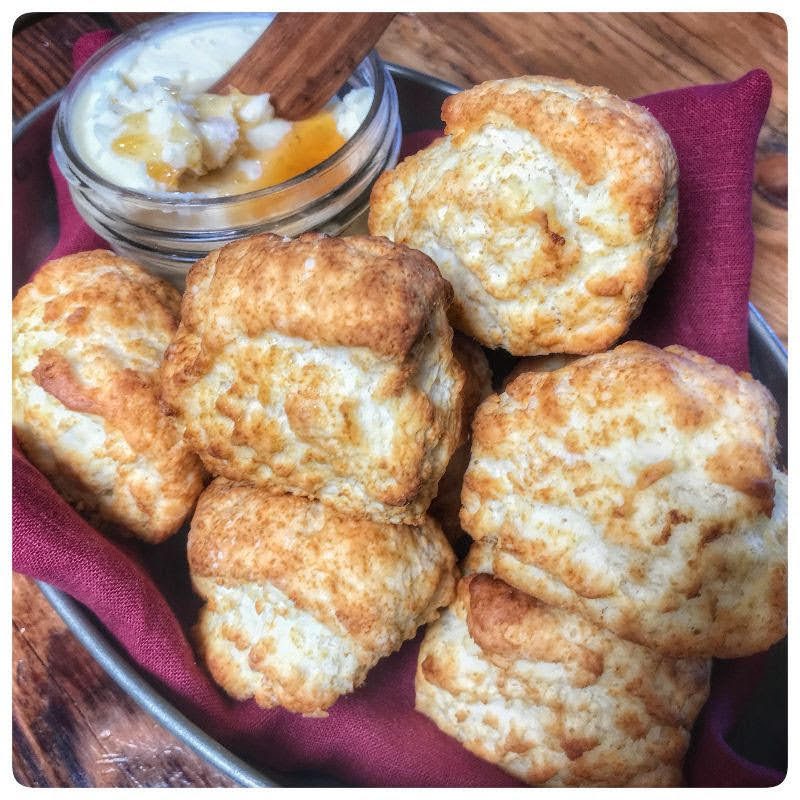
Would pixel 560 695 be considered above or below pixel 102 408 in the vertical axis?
below

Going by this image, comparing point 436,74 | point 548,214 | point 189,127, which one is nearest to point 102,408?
point 189,127

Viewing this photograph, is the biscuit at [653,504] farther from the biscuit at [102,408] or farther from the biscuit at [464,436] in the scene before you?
the biscuit at [102,408]

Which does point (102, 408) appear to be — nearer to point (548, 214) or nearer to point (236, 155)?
point (236, 155)

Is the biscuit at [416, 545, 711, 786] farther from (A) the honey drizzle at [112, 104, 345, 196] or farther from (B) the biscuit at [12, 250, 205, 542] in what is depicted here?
(A) the honey drizzle at [112, 104, 345, 196]

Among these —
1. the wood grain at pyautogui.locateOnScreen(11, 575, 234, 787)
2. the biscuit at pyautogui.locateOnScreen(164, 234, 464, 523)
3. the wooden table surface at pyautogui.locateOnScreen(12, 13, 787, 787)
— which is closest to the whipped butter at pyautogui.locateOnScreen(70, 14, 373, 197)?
the wooden table surface at pyautogui.locateOnScreen(12, 13, 787, 787)

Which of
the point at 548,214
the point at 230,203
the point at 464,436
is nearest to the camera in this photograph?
the point at 548,214
